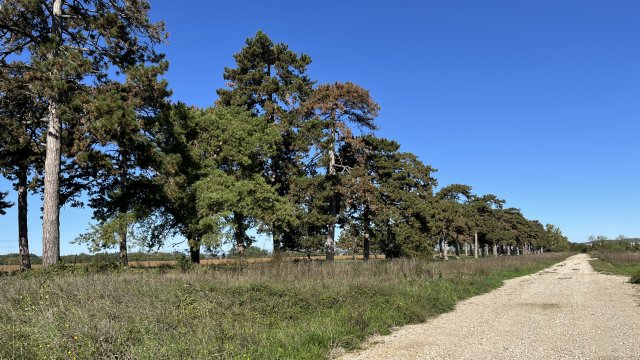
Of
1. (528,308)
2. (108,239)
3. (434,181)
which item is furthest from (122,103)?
(434,181)

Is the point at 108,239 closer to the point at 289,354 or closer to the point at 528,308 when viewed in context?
the point at 289,354

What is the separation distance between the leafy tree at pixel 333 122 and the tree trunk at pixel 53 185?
18092mm

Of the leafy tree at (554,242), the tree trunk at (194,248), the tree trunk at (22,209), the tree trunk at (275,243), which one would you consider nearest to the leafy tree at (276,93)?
the tree trunk at (275,243)

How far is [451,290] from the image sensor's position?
1650 cm

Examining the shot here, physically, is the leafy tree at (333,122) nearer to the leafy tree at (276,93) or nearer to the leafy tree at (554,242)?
the leafy tree at (276,93)

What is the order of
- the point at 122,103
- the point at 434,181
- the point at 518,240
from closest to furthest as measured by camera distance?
the point at 122,103, the point at 434,181, the point at 518,240

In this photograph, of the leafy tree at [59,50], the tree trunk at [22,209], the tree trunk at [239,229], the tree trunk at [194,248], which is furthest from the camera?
the tree trunk at [22,209]

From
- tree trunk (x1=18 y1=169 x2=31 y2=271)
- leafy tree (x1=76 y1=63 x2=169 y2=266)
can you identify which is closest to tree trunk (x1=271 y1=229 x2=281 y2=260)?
leafy tree (x1=76 y1=63 x2=169 y2=266)

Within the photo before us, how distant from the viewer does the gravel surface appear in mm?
7676

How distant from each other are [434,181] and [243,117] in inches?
1035

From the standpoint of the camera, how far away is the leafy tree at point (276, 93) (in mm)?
33188

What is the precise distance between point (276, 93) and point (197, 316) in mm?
28522

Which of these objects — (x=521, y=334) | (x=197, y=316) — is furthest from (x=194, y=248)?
(x=521, y=334)

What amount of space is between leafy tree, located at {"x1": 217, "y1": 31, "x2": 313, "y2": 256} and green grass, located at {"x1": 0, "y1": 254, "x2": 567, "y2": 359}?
773 inches
